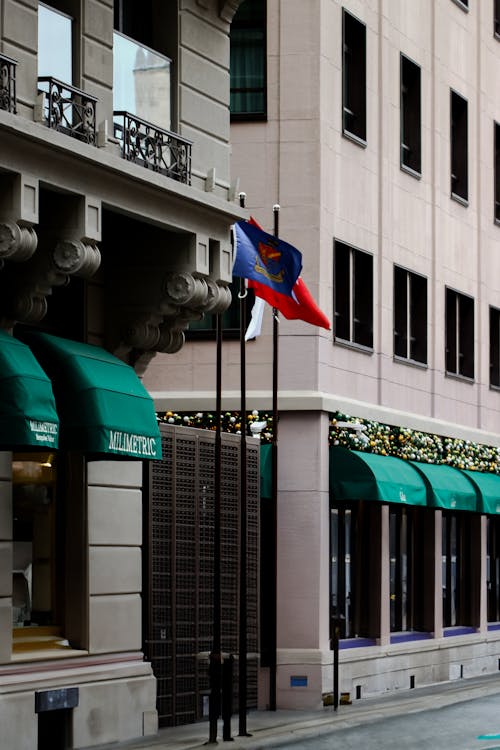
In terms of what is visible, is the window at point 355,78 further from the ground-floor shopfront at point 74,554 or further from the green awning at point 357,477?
the ground-floor shopfront at point 74,554

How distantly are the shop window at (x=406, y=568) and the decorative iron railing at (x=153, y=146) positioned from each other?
488 inches

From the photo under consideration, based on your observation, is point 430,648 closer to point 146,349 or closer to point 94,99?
point 146,349

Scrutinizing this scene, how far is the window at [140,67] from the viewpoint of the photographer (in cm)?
2112

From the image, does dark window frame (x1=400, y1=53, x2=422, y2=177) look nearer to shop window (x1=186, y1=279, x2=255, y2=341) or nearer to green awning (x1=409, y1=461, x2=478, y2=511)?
→ green awning (x1=409, y1=461, x2=478, y2=511)

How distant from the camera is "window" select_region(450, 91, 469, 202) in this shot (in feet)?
121

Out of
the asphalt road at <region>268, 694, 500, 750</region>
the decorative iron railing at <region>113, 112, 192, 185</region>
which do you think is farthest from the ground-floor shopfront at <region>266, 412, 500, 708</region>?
the decorative iron railing at <region>113, 112, 192, 185</region>

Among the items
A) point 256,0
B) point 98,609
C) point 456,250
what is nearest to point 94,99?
point 98,609

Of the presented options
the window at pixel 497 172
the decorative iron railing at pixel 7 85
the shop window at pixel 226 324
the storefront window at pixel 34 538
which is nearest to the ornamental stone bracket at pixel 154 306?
the storefront window at pixel 34 538

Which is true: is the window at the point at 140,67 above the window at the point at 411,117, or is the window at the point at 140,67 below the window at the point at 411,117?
below

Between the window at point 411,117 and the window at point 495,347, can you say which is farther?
the window at point 495,347

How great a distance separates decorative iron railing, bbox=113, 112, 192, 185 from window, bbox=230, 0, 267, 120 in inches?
306

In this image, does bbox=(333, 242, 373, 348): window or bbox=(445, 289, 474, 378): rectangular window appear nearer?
bbox=(333, 242, 373, 348): window

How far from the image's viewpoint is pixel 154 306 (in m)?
22.1

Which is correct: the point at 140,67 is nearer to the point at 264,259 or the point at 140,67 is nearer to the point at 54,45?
the point at 54,45
